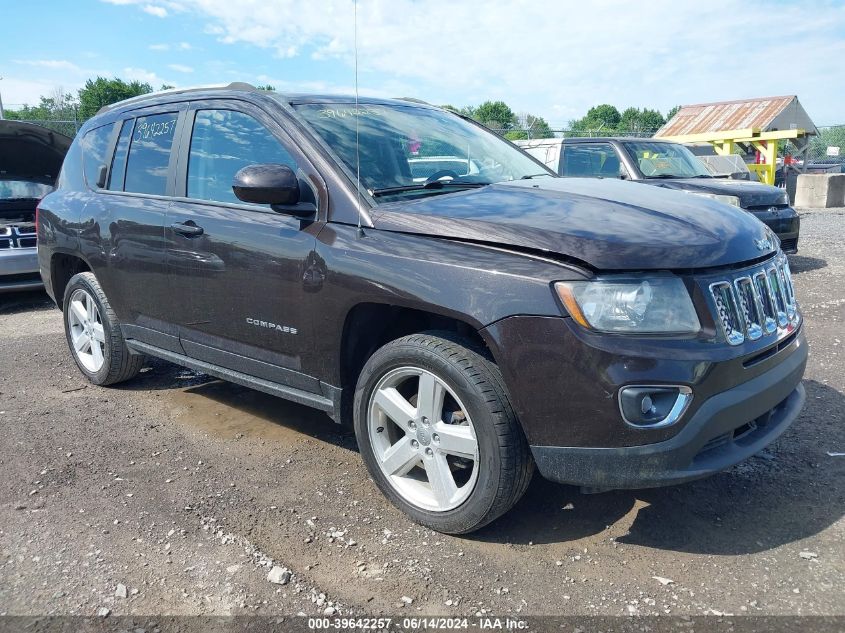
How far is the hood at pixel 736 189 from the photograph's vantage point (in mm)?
8367

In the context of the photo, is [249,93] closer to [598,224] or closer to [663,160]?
[598,224]

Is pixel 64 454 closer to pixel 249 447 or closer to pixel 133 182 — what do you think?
pixel 249 447

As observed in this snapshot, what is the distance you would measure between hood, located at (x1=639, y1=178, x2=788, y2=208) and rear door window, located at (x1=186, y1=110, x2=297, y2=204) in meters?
6.08

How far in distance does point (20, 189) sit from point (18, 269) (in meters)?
1.50

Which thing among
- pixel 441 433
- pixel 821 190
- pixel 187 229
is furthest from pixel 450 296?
pixel 821 190

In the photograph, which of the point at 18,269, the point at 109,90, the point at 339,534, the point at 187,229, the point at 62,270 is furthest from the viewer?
the point at 109,90

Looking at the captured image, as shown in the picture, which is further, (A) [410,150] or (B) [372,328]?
(A) [410,150]

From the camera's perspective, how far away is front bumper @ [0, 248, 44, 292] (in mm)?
7340

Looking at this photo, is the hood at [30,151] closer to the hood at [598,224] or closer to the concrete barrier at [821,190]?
the hood at [598,224]

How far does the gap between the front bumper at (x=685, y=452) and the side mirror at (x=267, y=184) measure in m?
1.56

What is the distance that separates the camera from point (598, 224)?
2672mm

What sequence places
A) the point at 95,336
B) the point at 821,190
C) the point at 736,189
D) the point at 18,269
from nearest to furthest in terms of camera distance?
the point at 95,336 < the point at 18,269 < the point at 736,189 < the point at 821,190

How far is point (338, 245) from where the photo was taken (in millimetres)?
3070

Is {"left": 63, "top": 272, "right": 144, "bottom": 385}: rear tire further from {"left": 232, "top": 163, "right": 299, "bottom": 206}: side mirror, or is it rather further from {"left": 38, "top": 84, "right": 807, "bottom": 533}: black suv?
{"left": 232, "top": 163, "right": 299, "bottom": 206}: side mirror
